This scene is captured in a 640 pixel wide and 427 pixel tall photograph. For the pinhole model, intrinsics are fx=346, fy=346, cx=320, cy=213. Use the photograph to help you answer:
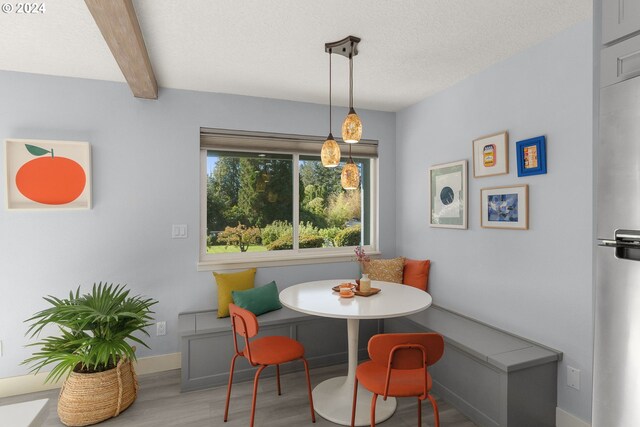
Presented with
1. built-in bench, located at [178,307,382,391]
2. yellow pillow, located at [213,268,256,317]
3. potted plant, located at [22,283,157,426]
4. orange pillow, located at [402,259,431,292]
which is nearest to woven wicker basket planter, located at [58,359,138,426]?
potted plant, located at [22,283,157,426]

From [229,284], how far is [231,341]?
1.70 feet

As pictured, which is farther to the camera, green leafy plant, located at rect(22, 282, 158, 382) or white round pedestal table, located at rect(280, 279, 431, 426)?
green leafy plant, located at rect(22, 282, 158, 382)

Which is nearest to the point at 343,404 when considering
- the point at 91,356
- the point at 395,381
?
the point at 395,381

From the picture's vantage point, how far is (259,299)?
3.12 m

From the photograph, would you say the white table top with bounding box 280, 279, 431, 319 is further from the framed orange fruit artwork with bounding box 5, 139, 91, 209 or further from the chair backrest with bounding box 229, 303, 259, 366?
the framed orange fruit artwork with bounding box 5, 139, 91, 209

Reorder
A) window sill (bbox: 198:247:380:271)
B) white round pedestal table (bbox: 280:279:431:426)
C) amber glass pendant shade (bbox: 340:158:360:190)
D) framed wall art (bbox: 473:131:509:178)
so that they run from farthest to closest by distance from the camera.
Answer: window sill (bbox: 198:247:380:271)
framed wall art (bbox: 473:131:509:178)
amber glass pendant shade (bbox: 340:158:360:190)
white round pedestal table (bbox: 280:279:431:426)

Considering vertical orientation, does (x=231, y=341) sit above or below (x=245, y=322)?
below

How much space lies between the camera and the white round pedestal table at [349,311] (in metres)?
2.11

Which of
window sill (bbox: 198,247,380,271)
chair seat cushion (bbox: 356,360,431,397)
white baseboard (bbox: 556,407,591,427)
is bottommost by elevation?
white baseboard (bbox: 556,407,591,427)

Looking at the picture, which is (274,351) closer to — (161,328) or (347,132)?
(161,328)

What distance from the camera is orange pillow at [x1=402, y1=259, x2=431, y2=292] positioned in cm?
349

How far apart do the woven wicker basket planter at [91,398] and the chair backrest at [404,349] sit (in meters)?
1.88

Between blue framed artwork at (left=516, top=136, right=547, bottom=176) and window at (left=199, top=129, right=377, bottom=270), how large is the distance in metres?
1.74

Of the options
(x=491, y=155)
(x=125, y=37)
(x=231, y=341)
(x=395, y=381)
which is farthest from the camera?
(x=231, y=341)
